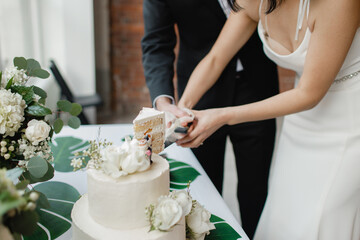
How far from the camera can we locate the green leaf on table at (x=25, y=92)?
911mm

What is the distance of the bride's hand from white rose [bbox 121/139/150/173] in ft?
1.67

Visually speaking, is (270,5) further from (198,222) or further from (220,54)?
(198,222)

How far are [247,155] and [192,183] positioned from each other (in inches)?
24.5

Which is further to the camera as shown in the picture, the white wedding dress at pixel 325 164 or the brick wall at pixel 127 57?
the brick wall at pixel 127 57

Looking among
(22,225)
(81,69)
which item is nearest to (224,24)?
(22,225)

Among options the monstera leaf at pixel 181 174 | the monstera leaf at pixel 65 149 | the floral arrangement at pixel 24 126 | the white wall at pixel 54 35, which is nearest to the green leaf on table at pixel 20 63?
the floral arrangement at pixel 24 126

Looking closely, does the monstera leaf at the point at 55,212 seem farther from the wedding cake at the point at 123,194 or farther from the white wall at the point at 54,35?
the white wall at the point at 54,35

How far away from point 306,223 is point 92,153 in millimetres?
944

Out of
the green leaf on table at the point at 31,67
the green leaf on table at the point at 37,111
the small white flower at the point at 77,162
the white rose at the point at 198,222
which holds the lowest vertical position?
the white rose at the point at 198,222

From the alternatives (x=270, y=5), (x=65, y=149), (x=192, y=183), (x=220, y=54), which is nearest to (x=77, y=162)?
(x=192, y=183)

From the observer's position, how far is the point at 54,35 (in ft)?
11.2

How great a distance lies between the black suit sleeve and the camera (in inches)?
67.4

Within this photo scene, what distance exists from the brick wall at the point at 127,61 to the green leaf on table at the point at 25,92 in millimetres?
3409

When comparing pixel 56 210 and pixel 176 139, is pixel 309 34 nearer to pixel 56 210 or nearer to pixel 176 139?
pixel 176 139
